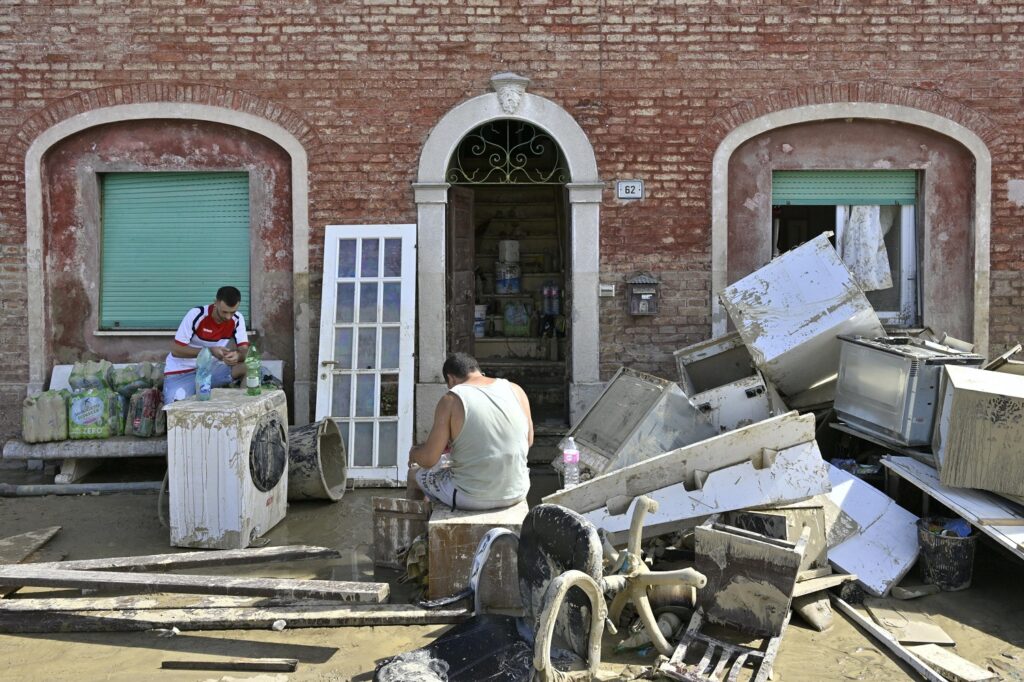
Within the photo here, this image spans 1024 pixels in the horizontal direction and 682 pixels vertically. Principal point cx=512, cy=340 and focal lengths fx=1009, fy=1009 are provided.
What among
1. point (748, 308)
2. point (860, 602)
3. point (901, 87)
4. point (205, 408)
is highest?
point (901, 87)

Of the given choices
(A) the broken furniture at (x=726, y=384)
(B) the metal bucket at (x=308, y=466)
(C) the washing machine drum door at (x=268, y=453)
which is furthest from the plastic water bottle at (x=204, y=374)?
(A) the broken furniture at (x=726, y=384)

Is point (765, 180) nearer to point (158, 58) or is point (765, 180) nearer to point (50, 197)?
point (158, 58)

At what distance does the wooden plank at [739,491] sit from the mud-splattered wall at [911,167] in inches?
141

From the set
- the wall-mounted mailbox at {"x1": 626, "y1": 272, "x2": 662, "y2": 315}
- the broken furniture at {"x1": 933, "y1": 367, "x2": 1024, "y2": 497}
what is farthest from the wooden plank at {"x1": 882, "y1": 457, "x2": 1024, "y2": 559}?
the wall-mounted mailbox at {"x1": 626, "y1": 272, "x2": 662, "y2": 315}

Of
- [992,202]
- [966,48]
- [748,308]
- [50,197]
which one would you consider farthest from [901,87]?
[50,197]

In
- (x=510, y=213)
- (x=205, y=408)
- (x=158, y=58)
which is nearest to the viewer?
(x=205, y=408)

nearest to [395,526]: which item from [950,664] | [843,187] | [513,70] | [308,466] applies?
[308,466]

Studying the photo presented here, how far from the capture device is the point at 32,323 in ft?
28.9

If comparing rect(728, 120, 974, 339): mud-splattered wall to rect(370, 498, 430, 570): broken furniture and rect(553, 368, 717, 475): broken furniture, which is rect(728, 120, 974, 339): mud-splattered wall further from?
rect(370, 498, 430, 570): broken furniture

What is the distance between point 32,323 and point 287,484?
3.14m

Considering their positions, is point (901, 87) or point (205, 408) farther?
point (901, 87)

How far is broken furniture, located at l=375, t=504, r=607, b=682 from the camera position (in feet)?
13.3

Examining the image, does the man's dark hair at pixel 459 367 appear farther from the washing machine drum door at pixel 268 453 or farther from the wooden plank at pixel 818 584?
the wooden plank at pixel 818 584

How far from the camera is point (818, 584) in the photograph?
17.6 ft
